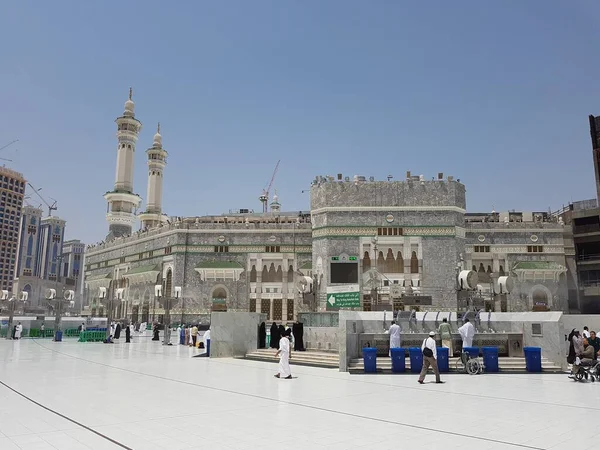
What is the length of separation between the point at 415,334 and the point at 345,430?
28.4 feet

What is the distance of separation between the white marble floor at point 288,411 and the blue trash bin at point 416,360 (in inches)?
23.1

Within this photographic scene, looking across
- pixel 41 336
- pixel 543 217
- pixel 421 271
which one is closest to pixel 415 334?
pixel 421 271

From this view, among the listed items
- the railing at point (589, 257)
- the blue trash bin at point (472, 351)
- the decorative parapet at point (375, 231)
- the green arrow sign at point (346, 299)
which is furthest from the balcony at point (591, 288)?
the blue trash bin at point (472, 351)

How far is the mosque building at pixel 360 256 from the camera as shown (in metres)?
32.9

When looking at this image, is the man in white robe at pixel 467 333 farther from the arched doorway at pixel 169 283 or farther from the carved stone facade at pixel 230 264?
the arched doorway at pixel 169 283

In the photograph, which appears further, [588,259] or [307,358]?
[588,259]

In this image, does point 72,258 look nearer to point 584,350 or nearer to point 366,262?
point 366,262

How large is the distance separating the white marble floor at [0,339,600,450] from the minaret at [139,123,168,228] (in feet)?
138

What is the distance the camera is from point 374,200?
33844 millimetres

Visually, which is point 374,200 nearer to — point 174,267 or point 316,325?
point 174,267

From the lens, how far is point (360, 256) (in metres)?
33.4

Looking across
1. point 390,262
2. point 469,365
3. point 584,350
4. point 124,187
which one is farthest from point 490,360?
point 124,187

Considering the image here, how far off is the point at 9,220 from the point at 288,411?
377ft

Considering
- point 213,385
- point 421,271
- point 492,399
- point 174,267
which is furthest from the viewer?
point 174,267
